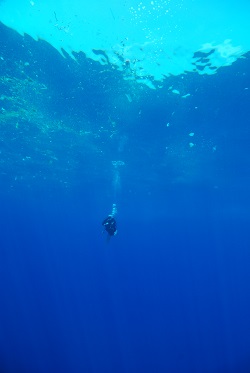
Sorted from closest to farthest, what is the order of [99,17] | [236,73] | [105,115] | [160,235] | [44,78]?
[99,17]
[236,73]
[44,78]
[105,115]
[160,235]

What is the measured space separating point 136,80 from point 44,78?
4147mm

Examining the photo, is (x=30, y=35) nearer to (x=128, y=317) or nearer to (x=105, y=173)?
(x=105, y=173)

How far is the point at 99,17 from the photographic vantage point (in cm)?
919

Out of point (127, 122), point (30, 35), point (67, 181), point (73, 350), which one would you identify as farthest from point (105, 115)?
point (73, 350)

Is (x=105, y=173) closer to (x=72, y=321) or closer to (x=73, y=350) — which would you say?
(x=73, y=350)

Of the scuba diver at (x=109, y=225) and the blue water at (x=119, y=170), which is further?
the blue water at (x=119, y=170)

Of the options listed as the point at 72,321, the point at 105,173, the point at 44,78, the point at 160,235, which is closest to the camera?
the point at 44,78

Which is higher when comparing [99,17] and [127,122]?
[99,17]

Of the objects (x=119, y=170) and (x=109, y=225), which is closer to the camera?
(x=109, y=225)

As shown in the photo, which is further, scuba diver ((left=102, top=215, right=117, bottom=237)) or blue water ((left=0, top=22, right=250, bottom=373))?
blue water ((left=0, top=22, right=250, bottom=373))

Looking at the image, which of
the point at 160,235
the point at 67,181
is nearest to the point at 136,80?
the point at 67,181

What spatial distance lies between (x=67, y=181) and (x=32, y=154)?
806cm

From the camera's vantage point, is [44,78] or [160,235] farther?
[160,235]

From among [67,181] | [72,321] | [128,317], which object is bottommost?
[128,317]
